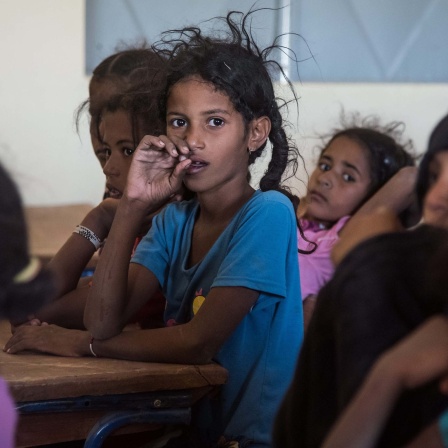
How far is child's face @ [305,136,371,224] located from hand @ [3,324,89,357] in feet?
5.32

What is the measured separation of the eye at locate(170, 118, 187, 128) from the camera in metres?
2.24

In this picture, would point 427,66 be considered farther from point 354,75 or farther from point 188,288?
point 188,288

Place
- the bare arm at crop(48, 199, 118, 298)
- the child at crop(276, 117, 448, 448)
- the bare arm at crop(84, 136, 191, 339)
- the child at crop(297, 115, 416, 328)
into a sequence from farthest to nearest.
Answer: the child at crop(297, 115, 416, 328), the bare arm at crop(48, 199, 118, 298), the bare arm at crop(84, 136, 191, 339), the child at crop(276, 117, 448, 448)

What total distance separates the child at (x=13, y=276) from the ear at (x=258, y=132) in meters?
0.99

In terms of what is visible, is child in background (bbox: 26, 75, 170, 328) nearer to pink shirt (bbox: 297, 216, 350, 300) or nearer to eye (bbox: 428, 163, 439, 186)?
pink shirt (bbox: 297, 216, 350, 300)

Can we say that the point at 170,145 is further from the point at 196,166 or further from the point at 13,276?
the point at 13,276

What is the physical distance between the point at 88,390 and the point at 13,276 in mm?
526

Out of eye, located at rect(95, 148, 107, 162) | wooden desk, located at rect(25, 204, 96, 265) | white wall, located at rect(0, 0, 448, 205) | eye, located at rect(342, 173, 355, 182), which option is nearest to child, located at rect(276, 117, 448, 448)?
eye, located at rect(95, 148, 107, 162)

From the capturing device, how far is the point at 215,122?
7.27 feet

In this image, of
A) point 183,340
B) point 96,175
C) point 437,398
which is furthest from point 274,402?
point 96,175

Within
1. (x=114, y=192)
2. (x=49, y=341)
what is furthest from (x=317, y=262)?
(x=49, y=341)

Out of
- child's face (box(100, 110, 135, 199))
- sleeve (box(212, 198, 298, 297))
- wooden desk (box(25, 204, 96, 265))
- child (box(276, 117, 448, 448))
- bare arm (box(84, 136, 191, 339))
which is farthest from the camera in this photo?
wooden desk (box(25, 204, 96, 265))

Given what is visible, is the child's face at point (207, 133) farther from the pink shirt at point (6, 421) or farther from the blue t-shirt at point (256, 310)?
the pink shirt at point (6, 421)

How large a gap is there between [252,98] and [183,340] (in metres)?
0.67
